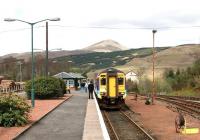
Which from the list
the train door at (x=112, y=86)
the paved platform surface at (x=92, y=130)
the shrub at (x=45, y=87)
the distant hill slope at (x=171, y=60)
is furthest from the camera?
the distant hill slope at (x=171, y=60)

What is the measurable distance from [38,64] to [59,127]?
109m

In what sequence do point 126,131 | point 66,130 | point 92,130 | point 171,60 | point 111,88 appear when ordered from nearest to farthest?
point 92,130 < point 66,130 < point 126,131 < point 111,88 < point 171,60

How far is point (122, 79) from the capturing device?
4091 cm

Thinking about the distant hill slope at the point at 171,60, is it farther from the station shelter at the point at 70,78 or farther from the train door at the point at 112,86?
the train door at the point at 112,86

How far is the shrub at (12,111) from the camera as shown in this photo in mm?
21922

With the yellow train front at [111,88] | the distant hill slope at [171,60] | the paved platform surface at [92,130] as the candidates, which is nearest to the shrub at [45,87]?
the yellow train front at [111,88]

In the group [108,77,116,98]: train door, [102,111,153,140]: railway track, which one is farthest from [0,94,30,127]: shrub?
[108,77,116,98]: train door

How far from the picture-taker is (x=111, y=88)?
40.4 metres

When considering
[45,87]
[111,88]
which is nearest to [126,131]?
[111,88]

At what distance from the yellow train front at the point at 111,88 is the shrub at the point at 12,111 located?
55.2 feet

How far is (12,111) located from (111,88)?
18633mm

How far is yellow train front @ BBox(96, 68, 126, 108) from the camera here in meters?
40.1

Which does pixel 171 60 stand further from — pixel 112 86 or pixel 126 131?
pixel 126 131

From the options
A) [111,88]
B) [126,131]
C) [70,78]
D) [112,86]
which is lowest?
[126,131]
